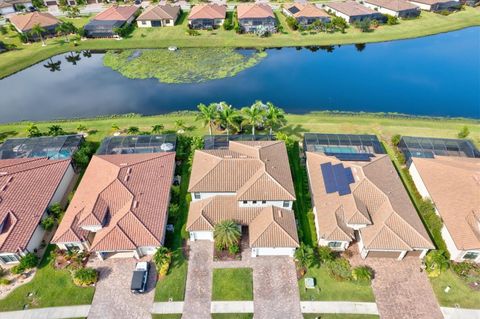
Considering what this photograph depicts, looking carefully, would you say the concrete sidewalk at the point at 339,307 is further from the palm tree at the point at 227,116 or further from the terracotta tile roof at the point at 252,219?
the palm tree at the point at 227,116

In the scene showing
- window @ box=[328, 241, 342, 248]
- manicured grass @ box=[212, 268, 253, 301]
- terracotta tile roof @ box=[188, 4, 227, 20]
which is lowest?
manicured grass @ box=[212, 268, 253, 301]

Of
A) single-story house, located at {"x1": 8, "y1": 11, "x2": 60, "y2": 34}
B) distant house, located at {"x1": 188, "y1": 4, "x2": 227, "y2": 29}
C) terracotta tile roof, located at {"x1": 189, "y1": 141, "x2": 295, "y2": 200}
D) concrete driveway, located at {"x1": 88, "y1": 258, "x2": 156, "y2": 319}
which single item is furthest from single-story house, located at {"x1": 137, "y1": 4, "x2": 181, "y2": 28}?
concrete driveway, located at {"x1": 88, "y1": 258, "x2": 156, "y2": 319}

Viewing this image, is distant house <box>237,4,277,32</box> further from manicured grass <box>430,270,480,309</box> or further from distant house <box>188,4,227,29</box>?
manicured grass <box>430,270,480,309</box>

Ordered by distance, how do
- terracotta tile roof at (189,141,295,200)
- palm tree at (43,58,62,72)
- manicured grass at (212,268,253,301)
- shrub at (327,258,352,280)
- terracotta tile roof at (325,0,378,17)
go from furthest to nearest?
terracotta tile roof at (325,0,378,17), palm tree at (43,58,62,72), terracotta tile roof at (189,141,295,200), shrub at (327,258,352,280), manicured grass at (212,268,253,301)

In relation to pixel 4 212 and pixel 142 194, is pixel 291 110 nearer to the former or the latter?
pixel 142 194

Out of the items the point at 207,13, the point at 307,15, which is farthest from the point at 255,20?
the point at 307,15

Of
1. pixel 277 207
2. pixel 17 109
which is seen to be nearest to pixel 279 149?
pixel 277 207

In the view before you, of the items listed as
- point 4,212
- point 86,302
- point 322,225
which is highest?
point 4,212
